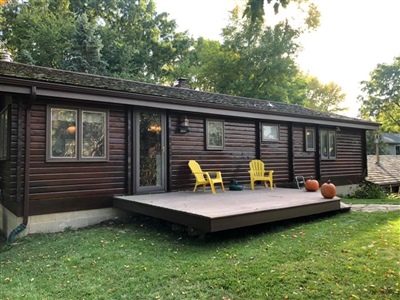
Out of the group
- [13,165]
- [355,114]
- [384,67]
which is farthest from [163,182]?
[355,114]

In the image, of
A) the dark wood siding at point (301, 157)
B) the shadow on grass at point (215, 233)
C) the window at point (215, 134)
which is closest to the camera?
the shadow on grass at point (215, 233)

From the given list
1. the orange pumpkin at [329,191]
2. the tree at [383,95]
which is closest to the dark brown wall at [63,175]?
the orange pumpkin at [329,191]

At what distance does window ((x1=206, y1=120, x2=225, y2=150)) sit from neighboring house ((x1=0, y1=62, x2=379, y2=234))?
3 centimetres

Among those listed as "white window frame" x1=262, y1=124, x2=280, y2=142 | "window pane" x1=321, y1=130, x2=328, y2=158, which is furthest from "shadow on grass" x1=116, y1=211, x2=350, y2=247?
"window pane" x1=321, y1=130, x2=328, y2=158

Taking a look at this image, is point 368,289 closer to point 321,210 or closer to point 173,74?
point 321,210

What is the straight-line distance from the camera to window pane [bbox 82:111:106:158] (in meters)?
5.54

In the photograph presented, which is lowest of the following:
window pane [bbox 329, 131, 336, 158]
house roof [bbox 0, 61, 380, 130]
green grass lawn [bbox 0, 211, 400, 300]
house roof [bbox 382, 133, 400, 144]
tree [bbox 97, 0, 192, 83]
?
green grass lawn [bbox 0, 211, 400, 300]

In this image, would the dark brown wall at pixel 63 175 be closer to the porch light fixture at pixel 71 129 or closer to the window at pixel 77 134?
the window at pixel 77 134

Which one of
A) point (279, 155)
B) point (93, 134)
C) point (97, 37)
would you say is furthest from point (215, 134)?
point (97, 37)

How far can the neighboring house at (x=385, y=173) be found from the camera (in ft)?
37.1

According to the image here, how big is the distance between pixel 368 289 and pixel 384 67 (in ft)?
87.5

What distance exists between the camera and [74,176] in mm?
5379

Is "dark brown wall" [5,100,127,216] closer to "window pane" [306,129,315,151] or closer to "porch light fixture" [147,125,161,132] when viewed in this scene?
"porch light fixture" [147,125,161,132]

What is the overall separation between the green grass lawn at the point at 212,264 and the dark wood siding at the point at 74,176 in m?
0.65
